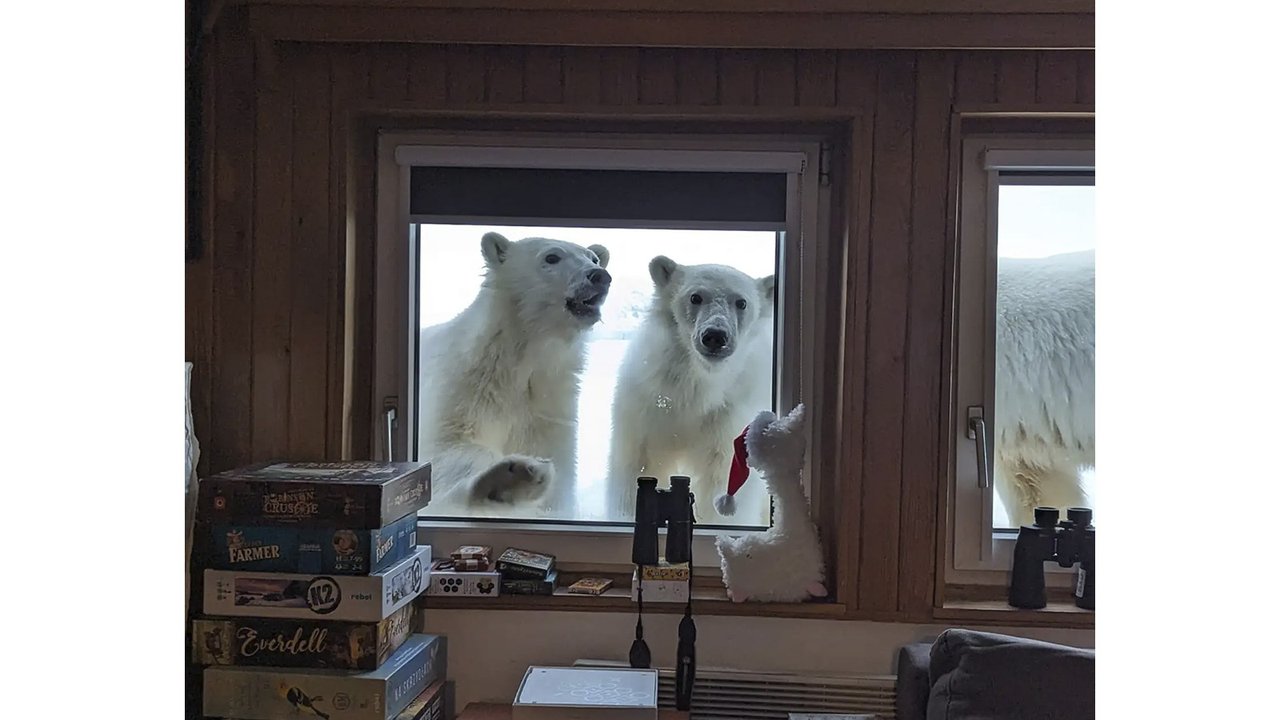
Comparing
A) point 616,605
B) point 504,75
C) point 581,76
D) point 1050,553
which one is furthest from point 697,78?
point 1050,553

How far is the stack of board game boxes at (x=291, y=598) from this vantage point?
4.56 ft

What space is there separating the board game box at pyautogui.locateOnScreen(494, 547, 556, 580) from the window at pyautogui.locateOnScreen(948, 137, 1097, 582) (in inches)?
33.7

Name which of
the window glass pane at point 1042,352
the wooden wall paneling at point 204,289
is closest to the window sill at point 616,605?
the window glass pane at point 1042,352

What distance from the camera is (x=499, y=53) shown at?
1714 mm

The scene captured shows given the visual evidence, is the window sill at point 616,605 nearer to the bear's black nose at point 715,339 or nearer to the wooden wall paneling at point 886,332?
the wooden wall paneling at point 886,332

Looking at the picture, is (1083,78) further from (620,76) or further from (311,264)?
(311,264)

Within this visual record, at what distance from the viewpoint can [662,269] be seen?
1.85 metres

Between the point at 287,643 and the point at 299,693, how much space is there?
0.08m

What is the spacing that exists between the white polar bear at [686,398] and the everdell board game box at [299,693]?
632 mm

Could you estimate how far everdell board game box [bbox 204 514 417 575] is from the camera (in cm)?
141

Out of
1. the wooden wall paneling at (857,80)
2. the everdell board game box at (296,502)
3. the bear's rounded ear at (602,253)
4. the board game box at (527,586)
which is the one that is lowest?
the board game box at (527,586)

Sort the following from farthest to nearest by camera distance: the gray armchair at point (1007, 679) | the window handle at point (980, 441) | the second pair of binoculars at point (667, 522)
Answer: the window handle at point (980, 441), the second pair of binoculars at point (667, 522), the gray armchair at point (1007, 679)

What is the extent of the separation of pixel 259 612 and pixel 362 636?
0.58 feet
